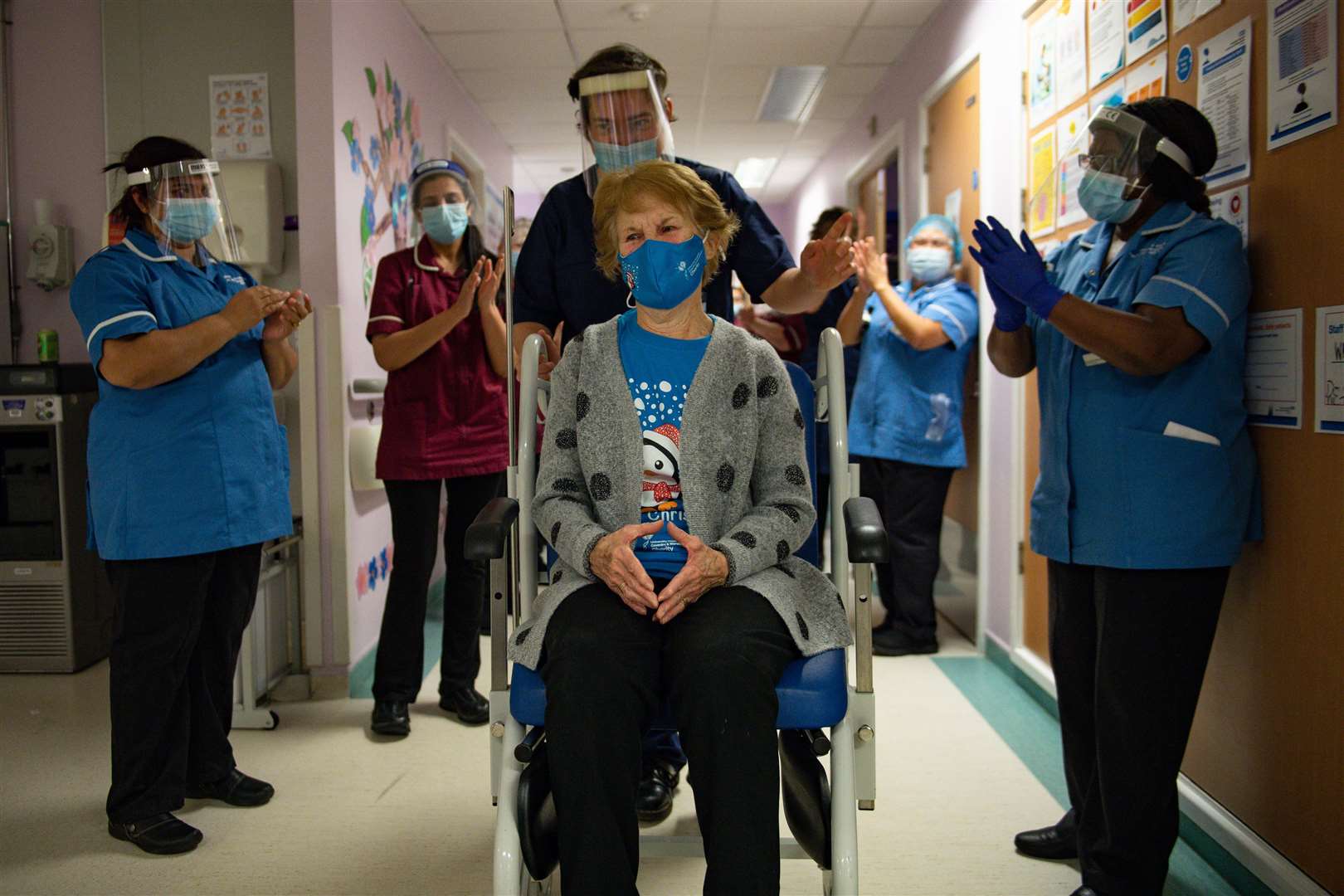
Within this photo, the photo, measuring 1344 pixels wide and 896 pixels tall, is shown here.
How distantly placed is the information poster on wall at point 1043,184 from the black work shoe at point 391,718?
233 cm

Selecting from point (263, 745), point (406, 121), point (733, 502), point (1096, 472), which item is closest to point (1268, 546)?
point (1096, 472)

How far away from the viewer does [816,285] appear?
1.91 meters

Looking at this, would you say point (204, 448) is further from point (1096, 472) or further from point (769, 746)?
point (1096, 472)

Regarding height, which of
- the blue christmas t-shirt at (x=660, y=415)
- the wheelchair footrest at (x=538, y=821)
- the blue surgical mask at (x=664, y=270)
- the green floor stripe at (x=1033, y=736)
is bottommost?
the green floor stripe at (x=1033, y=736)

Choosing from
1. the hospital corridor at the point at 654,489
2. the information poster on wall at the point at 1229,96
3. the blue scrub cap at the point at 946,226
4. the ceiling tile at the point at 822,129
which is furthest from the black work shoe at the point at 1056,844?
the ceiling tile at the point at 822,129

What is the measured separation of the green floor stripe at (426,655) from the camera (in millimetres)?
3200

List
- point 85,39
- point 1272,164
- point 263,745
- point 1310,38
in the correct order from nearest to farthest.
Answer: point 1310,38, point 1272,164, point 263,745, point 85,39

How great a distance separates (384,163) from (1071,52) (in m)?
2.44

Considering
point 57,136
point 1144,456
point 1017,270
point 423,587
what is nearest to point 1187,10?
point 1017,270

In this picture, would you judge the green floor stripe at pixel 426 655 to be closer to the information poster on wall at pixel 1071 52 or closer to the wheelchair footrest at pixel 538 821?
the wheelchair footrest at pixel 538 821

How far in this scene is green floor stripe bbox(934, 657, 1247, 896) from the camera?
1934 mm

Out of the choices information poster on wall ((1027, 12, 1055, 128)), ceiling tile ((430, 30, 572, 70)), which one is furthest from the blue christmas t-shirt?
ceiling tile ((430, 30, 572, 70))

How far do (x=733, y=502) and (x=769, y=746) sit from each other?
41 cm

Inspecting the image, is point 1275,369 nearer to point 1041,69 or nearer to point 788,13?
point 1041,69
